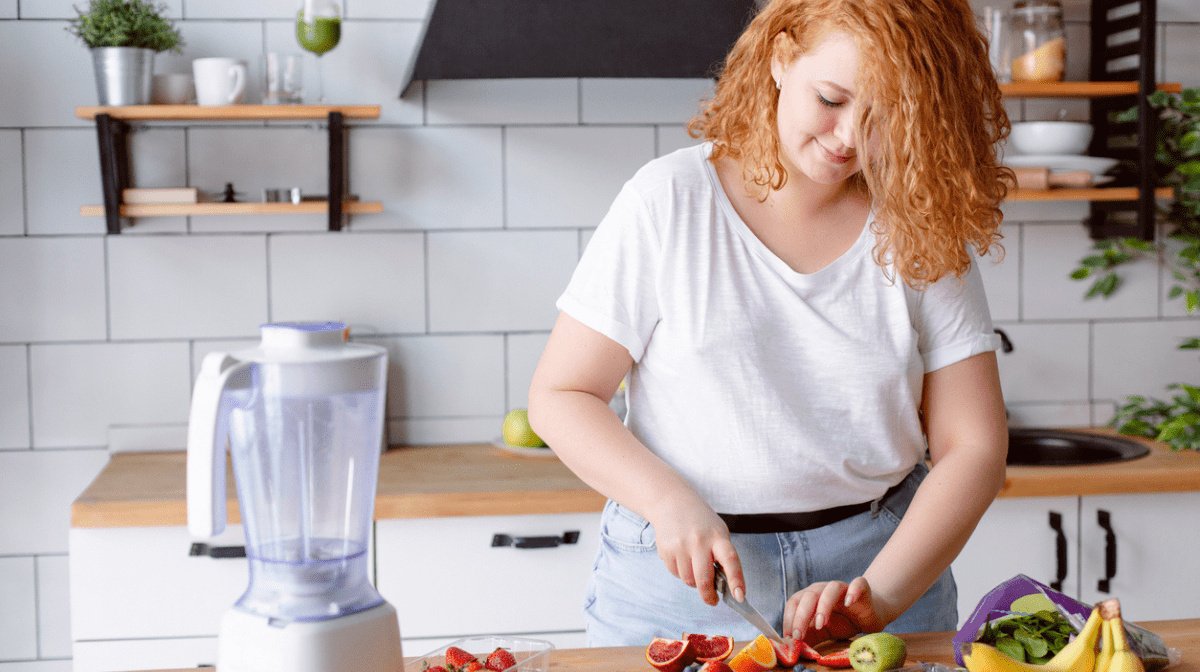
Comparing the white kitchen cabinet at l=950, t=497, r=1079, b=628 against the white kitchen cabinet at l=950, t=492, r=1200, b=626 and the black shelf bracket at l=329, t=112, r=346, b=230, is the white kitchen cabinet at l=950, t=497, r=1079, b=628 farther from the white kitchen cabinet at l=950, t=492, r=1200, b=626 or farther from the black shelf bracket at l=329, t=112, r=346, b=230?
the black shelf bracket at l=329, t=112, r=346, b=230

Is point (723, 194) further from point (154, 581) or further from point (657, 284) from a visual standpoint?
point (154, 581)

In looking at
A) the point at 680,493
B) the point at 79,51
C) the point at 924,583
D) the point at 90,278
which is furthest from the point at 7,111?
the point at 924,583

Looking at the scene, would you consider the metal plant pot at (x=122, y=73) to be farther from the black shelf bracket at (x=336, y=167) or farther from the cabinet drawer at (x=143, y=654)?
the cabinet drawer at (x=143, y=654)

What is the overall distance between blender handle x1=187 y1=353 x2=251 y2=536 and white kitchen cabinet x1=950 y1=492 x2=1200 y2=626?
1.42m

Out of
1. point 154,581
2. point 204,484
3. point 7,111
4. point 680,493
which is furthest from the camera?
point 7,111

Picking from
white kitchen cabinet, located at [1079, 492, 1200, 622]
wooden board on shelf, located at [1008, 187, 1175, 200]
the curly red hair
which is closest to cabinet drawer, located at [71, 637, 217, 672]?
the curly red hair

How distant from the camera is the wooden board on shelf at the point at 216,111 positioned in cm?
Result: 182

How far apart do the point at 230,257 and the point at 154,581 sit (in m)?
0.68

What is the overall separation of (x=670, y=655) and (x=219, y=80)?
147 cm

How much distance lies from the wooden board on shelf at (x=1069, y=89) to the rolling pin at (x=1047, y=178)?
0.15m

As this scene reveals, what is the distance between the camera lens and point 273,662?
27.7 inches

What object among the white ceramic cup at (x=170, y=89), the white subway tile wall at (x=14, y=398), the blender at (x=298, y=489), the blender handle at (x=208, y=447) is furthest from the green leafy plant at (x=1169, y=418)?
the white subway tile wall at (x=14, y=398)

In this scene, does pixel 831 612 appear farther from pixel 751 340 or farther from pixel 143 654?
pixel 143 654

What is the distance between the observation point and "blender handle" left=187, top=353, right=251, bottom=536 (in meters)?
0.66
